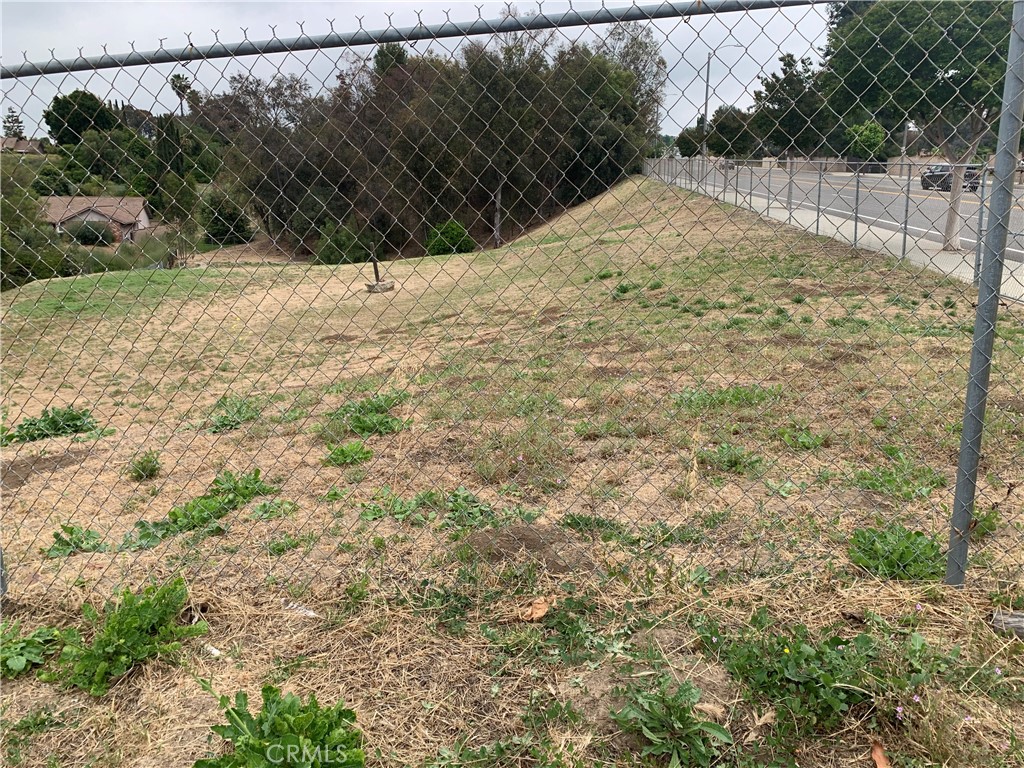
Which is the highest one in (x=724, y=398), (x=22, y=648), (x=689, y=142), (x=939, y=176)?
(x=939, y=176)

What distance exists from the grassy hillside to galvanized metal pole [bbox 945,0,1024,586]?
28cm

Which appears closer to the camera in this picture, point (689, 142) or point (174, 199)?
point (689, 142)

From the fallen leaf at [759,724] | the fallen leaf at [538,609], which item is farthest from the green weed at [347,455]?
the fallen leaf at [759,724]

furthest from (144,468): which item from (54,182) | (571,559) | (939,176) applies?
(939,176)

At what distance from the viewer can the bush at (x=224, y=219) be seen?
117 inches

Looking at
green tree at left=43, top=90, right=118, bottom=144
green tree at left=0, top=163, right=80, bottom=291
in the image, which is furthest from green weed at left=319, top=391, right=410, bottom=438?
green tree at left=43, top=90, right=118, bottom=144

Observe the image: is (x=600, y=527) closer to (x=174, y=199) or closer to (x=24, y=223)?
(x=174, y=199)

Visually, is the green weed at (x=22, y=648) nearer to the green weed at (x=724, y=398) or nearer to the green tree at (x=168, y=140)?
the green tree at (x=168, y=140)

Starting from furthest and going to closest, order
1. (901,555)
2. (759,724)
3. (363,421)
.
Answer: (363,421), (901,555), (759,724)

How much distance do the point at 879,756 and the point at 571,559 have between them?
4.14ft

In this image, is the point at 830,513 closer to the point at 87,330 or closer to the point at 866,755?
the point at 866,755

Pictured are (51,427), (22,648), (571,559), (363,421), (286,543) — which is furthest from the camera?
(51,427)

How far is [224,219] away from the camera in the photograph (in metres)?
3.20

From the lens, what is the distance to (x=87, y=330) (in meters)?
11.5
